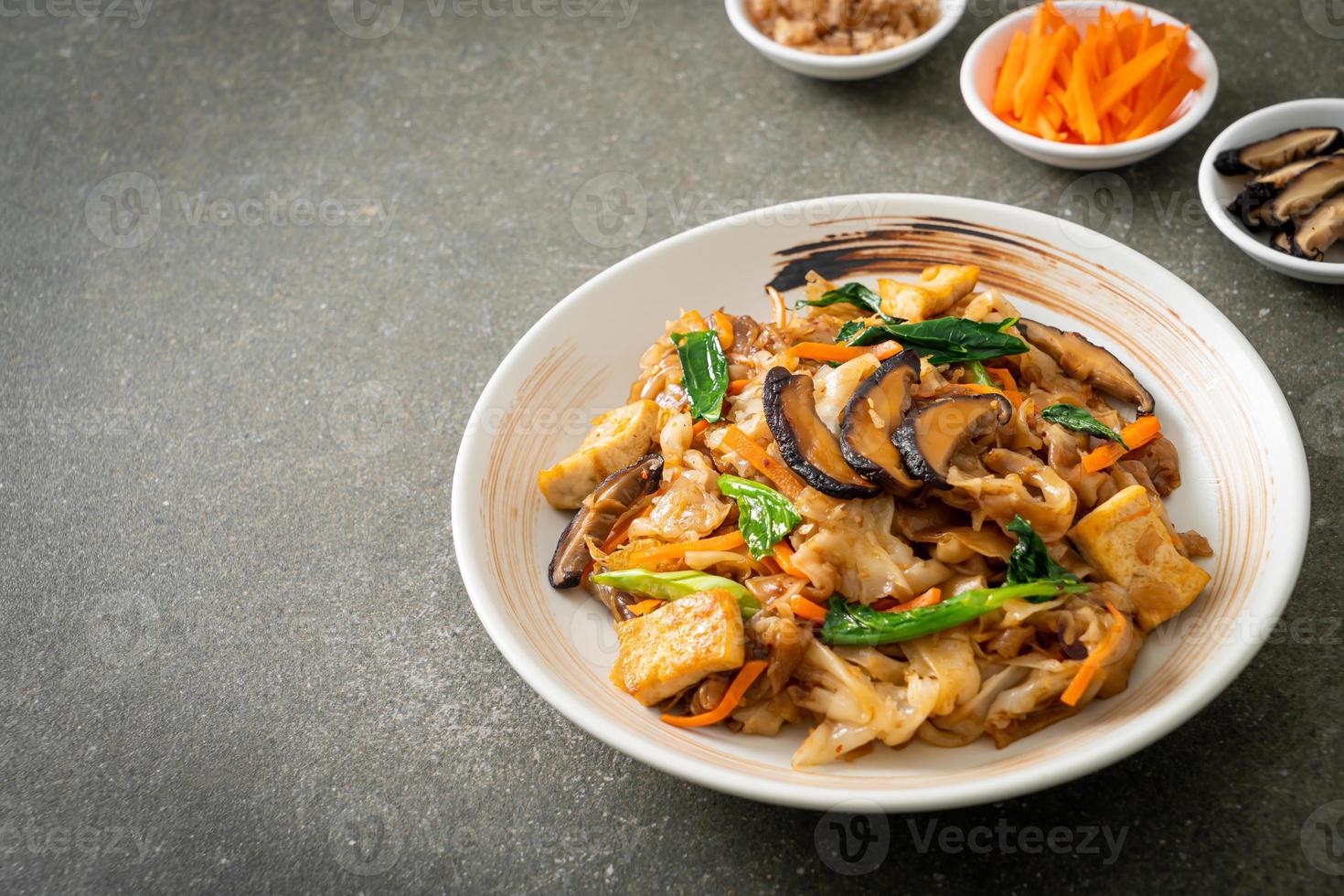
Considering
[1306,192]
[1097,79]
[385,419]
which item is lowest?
[385,419]

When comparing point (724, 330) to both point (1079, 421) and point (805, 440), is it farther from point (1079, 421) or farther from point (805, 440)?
point (1079, 421)

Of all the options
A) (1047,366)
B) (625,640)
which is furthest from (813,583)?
(1047,366)

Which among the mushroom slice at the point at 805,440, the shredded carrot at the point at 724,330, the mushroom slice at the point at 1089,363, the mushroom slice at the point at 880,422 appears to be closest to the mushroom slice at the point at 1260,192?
the mushroom slice at the point at 1089,363

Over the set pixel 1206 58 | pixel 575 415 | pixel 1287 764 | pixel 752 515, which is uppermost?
pixel 1206 58

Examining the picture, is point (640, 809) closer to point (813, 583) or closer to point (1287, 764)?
point (813, 583)

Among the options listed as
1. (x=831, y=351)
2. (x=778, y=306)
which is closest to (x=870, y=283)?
(x=778, y=306)
